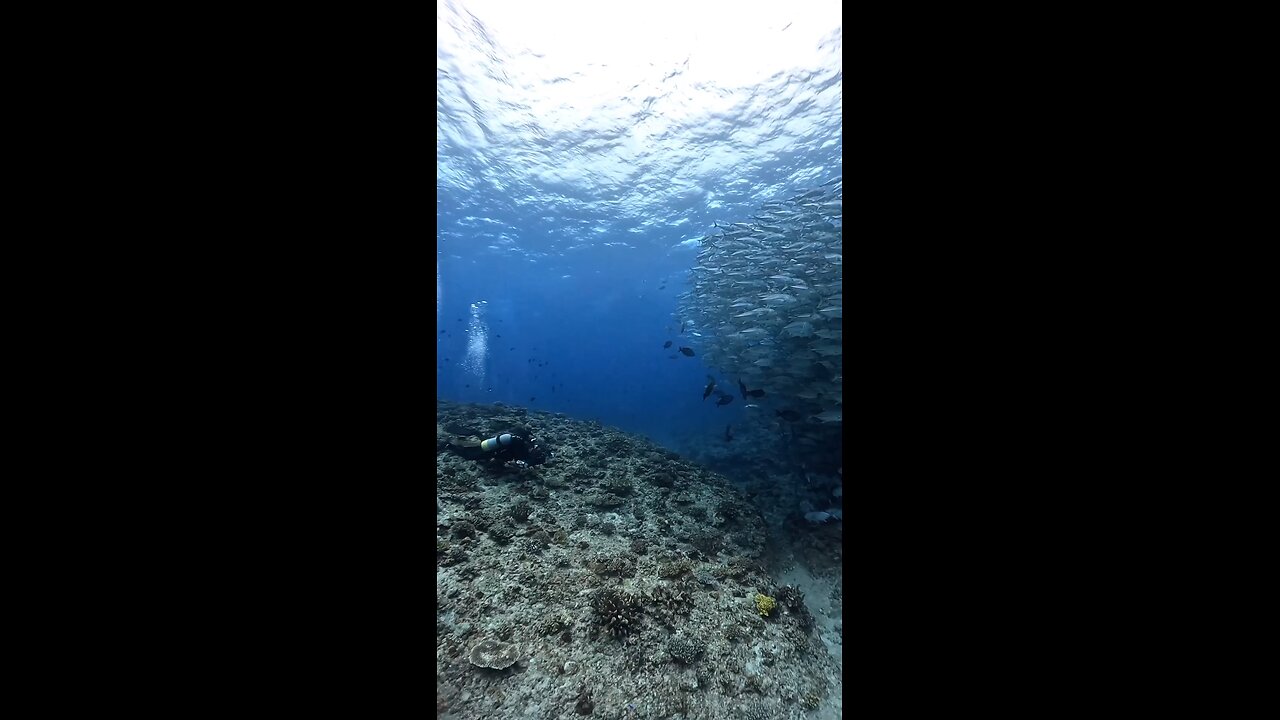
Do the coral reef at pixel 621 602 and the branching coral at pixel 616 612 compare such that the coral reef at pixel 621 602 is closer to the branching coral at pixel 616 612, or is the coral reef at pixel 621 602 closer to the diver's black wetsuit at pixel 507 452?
the branching coral at pixel 616 612

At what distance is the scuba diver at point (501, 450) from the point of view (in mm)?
9188

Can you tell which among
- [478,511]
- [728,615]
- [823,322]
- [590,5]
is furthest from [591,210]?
[728,615]

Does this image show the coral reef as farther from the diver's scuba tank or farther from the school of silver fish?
the school of silver fish

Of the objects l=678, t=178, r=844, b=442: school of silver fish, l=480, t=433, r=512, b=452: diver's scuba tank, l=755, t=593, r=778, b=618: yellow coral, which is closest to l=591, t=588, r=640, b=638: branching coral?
l=755, t=593, r=778, b=618: yellow coral

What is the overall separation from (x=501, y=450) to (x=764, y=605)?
620 cm

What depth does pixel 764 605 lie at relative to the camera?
5762 millimetres

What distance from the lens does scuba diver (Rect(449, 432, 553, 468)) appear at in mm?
9188

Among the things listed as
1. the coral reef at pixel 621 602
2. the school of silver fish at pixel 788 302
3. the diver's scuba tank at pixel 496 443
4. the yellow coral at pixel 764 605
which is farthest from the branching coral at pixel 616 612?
the school of silver fish at pixel 788 302

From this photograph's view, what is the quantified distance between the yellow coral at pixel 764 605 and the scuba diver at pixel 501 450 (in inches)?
229

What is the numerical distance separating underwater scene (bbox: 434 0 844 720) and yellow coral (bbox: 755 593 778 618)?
3cm

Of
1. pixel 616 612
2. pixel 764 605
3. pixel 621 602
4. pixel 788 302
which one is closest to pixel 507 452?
pixel 621 602
